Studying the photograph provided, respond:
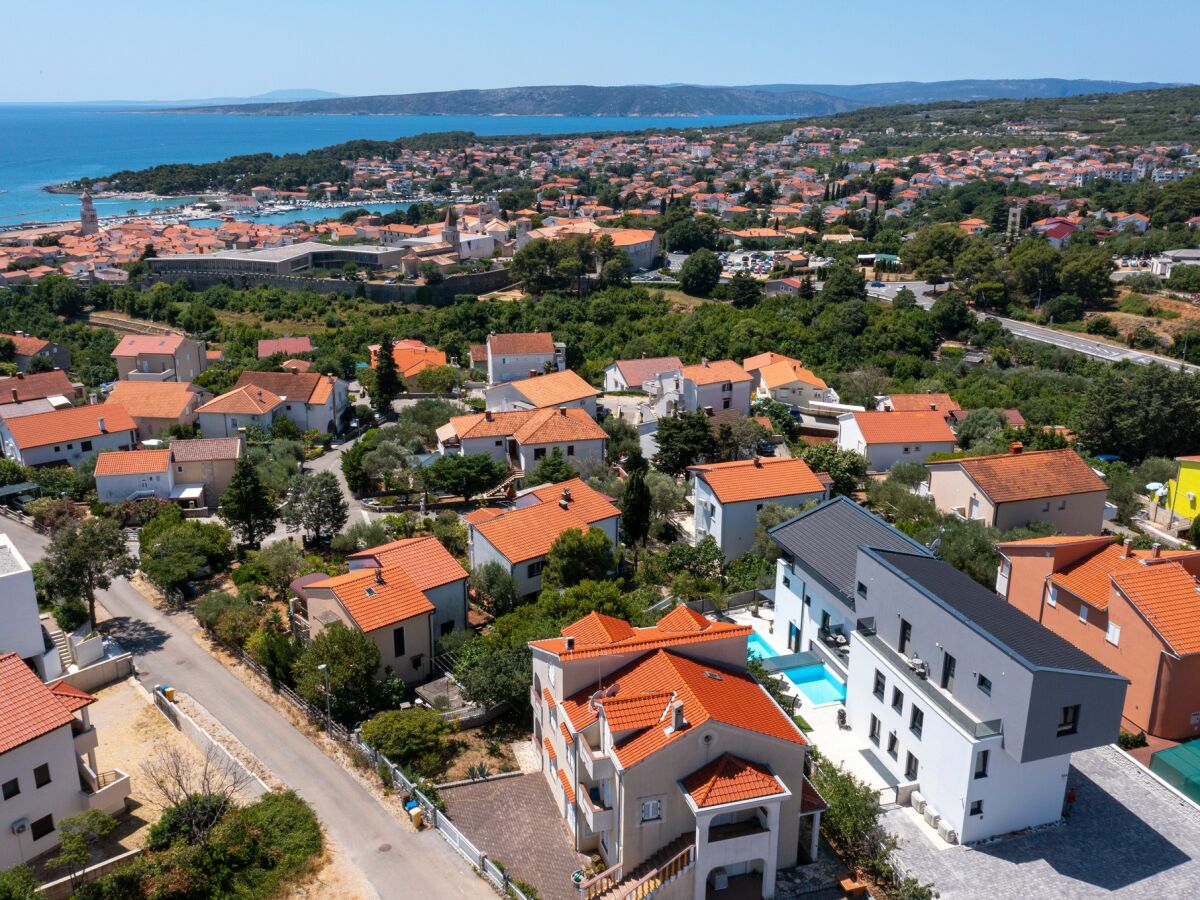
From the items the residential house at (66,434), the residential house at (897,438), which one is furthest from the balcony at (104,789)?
the residential house at (897,438)

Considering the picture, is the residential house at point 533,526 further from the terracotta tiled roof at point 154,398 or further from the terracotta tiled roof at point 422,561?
the terracotta tiled roof at point 154,398

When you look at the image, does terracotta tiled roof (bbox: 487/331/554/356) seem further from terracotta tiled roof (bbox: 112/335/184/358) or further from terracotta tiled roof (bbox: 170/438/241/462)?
terracotta tiled roof (bbox: 170/438/241/462)

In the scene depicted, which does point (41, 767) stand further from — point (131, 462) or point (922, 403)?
point (922, 403)

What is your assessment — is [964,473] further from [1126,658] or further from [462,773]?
[462,773]

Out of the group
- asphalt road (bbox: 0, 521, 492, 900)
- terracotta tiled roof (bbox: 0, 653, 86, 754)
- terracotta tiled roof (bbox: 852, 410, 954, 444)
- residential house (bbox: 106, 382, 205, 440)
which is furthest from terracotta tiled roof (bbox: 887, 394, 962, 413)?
terracotta tiled roof (bbox: 0, 653, 86, 754)

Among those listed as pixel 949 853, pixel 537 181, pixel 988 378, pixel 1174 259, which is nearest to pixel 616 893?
pixel 949 853

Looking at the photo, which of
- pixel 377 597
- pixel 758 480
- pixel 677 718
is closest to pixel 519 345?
pixel 758 480
